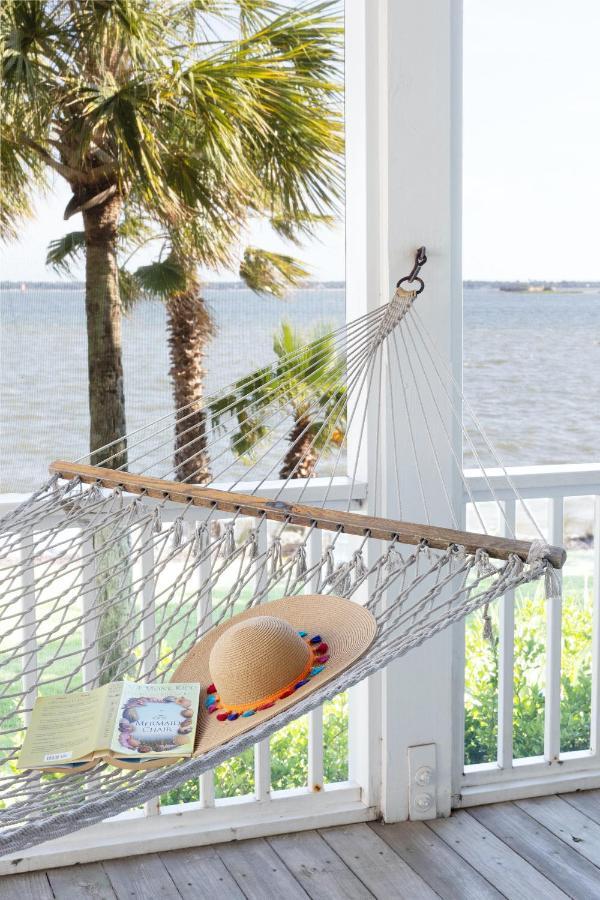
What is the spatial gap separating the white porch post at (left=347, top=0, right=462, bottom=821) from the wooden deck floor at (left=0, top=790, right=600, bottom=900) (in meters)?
0.16

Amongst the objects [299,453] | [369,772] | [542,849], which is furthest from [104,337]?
[542,849]

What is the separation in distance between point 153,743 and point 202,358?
1.33 metres

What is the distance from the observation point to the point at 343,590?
68.1 inches

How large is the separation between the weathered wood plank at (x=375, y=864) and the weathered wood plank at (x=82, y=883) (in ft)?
1.67

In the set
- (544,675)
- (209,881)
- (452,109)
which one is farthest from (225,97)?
(209,881)

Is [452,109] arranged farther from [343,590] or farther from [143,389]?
[343,590]

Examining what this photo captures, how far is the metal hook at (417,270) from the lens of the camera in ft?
7.28

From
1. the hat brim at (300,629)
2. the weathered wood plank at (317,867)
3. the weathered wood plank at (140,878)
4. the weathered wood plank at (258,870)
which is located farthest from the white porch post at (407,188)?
the hat brim at (300,629)

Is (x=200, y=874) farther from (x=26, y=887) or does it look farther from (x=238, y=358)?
(x=238, y=358)

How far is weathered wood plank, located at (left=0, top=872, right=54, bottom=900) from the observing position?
2105 millimetres

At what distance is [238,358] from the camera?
104 inches

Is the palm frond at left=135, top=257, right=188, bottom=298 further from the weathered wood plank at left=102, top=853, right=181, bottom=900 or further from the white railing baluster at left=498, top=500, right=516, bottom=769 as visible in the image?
the weathered wood plank at left=102, top=853, right=181, bottom=900

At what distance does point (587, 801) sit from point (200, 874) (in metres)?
0.98

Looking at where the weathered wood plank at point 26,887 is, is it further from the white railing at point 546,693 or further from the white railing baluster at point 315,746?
the white railing at point 546,693
